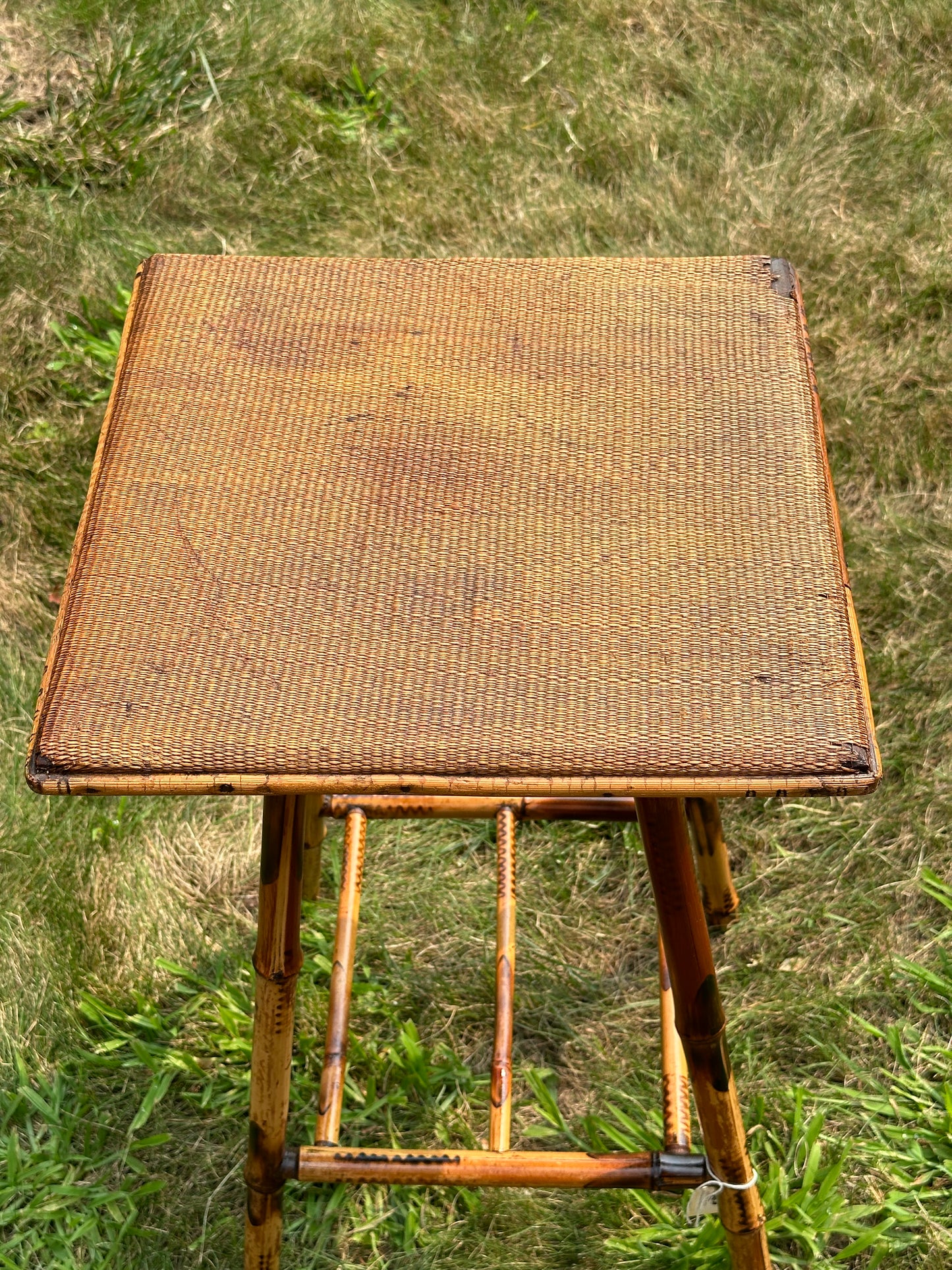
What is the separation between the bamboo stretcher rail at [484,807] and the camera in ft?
6.36

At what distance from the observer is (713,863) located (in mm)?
1976

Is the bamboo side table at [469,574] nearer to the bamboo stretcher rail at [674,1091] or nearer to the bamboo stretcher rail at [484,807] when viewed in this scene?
A: the bamboo stretcher rail at [674,1091]

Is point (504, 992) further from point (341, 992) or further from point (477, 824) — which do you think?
point (477, 824)

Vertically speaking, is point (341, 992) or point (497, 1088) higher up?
point (497, 1088)

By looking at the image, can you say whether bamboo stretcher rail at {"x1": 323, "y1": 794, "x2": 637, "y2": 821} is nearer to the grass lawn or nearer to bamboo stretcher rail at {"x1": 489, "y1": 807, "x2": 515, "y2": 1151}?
bamboo stretcher rail at {"x1": 489, "y1": 807, "x2": 515, "y2": 1151}

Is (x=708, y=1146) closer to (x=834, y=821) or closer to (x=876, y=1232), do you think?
(x=876, y=1232)

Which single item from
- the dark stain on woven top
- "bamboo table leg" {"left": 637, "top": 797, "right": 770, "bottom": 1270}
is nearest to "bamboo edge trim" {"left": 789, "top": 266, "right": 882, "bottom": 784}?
the dark stain on woven top

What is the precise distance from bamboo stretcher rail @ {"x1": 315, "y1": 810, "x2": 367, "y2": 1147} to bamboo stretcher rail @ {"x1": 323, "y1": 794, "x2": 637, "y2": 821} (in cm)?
3

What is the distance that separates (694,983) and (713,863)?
0.66 metres

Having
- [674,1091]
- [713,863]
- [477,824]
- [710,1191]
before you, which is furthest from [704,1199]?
[477,824]

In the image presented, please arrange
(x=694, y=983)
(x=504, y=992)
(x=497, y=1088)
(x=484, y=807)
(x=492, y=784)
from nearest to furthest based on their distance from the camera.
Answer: (x=492, y=784) → (x=694, y=983) → (x=497, y=1088) → (x=504, y=992) → (x=484, y=807)

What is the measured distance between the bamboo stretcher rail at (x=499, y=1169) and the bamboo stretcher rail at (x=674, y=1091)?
0.10ft

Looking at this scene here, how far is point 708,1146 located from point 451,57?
2.91 metres

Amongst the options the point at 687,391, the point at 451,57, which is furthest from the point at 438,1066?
the point at 451,57
